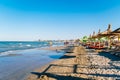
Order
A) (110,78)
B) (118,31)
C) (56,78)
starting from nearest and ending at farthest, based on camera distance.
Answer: (110,78), (56,78), (118,31)

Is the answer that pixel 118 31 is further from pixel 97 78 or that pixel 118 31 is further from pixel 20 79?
pixel 20 79

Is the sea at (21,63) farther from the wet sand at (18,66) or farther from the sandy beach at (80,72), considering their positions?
the sandy beach at (80,72)

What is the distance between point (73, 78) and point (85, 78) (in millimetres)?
565

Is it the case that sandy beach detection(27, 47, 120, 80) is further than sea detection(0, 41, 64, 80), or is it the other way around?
sea detection(0, 41, 64, 80)

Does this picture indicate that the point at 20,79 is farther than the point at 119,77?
Yes

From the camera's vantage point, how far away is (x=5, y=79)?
929 centimetres

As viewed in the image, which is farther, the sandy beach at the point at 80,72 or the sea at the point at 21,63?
the sea at the point at 21,63

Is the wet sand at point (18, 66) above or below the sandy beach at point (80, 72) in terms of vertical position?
below

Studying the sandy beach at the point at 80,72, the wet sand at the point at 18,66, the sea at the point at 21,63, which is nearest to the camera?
the sandy beach at the point at 80,72

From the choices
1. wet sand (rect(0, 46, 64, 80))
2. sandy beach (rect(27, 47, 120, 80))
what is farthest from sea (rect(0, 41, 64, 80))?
sandy beach (rect(27, 47, 120, 80))

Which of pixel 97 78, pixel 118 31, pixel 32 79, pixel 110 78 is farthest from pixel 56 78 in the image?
pixel 118 31

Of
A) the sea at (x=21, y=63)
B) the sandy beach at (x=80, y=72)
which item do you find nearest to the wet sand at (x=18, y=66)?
the sea at (x=21, y=63)

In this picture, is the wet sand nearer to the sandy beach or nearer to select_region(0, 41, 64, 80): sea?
select_region(0, 41, 64, 80): sea

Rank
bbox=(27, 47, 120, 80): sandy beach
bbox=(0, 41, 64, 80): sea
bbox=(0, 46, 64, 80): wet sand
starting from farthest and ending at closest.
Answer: bbox=(0, 41, 64, 80): sea
bbox=(0, 46, 64, 80): wet sand
bbox=(27, 47, 120, 80): sandy beach
